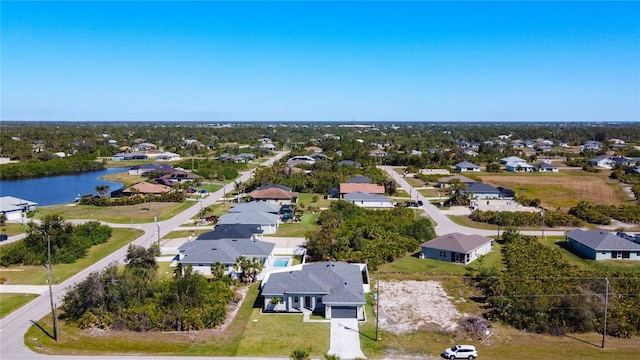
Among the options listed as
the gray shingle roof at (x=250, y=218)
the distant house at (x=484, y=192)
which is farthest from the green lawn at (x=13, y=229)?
the distant house at (x=484, y=192)

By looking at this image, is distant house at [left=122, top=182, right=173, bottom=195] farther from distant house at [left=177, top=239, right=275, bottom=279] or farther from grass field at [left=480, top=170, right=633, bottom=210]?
grass field at [left=480, top=170, right=633, bottom=210]

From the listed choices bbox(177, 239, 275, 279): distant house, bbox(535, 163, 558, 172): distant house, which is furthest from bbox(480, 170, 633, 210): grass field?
bbox(177, 239, 275, 279): distant house

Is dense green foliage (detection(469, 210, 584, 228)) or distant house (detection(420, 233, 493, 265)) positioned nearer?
distant house (detection(420, 233, 493, 265))

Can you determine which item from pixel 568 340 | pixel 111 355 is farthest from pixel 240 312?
pixel 568 340

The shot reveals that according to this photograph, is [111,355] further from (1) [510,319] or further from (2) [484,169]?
(2) [484,169]

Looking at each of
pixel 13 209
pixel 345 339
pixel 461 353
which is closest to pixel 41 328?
pixel 345 339

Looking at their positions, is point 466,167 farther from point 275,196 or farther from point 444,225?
point 275,196
